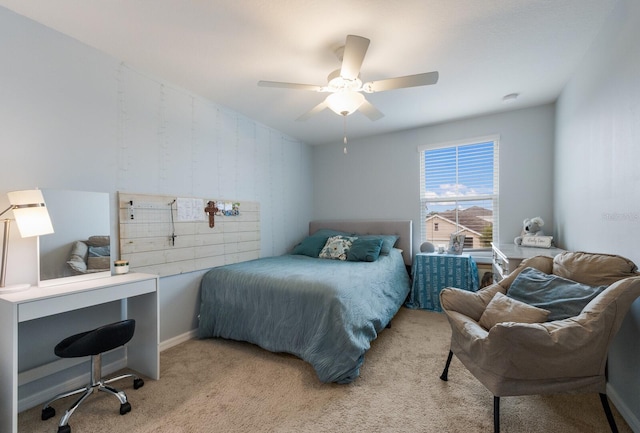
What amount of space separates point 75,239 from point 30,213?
1.21 feet

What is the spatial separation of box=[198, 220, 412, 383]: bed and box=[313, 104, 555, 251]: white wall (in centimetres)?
130

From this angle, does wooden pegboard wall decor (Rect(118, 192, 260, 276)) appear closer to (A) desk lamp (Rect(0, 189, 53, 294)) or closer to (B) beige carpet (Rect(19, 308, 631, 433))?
(A) desk lamp (Rect(0, 189, 53, 294))

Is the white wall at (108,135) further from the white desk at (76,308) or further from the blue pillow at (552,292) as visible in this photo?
the blue pillow at (552,292)

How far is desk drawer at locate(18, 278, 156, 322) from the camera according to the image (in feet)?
4.84

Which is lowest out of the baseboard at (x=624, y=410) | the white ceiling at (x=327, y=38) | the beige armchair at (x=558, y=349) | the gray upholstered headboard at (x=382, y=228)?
the baseboard at (x=624, y=410)

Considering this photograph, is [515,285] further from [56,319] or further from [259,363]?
[56,319]

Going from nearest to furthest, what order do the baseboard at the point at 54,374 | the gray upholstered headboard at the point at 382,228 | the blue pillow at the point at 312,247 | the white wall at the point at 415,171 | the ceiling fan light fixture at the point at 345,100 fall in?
the baseboard at the point at 54,374 → the ceiling fan light fixture at the point at 345,100 → the white wall at the point at 415,171 → the blue pillow at the point at 312,247 → the gray upholstered headboard at the point at 382,228

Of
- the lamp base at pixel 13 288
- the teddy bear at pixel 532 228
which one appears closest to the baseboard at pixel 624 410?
the teddy bear at pixel 532 228

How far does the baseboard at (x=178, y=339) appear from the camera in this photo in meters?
2.55

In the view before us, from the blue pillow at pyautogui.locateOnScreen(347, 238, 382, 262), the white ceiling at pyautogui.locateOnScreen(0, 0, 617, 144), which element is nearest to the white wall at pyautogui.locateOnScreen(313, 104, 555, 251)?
the white ceiling at pyautogui.locateOnScreen(0, 0, 617, 144)

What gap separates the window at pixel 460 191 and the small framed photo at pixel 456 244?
0.43 feet

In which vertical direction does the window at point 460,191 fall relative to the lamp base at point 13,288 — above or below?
above

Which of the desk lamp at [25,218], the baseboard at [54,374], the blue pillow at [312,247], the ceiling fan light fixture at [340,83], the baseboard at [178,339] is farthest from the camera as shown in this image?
the blue pillow at [312,247]

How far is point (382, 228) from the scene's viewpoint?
4.09 metres
